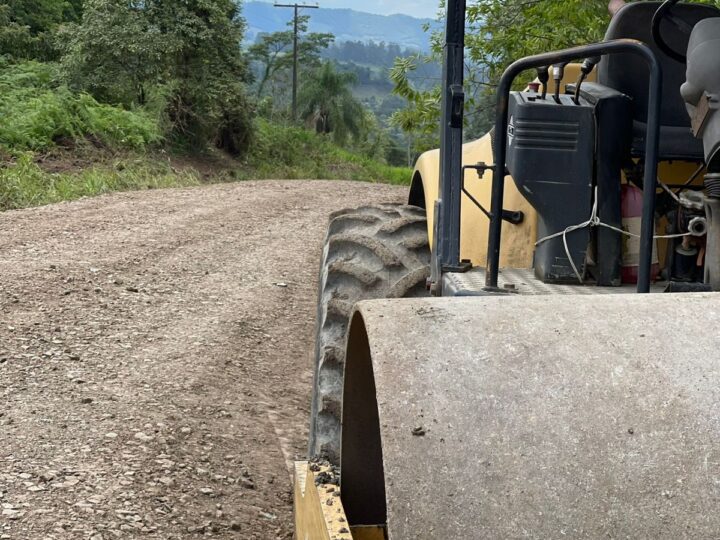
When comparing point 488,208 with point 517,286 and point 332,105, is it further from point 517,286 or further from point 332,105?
point 332,105

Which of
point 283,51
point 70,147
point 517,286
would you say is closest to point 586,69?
point 517,286

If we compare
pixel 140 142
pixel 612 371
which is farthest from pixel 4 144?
pixel 612 371

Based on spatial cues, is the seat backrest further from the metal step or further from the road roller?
the metal step

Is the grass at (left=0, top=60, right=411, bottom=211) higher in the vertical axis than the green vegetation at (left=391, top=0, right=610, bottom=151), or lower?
lower

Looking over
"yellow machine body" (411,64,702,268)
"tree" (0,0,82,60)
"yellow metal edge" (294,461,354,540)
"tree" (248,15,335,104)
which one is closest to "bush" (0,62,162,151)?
"tree" (0,0,82,60)

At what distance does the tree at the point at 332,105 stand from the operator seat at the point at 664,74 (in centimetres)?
4618

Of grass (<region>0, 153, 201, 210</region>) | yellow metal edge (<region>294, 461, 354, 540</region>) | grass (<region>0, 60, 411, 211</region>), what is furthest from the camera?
grass (<region>0, 60, 411, 211</region>)

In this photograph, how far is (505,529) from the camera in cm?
159

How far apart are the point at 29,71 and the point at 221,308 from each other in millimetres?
15544

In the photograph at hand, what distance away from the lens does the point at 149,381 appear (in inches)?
202

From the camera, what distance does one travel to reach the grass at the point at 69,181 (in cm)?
1302

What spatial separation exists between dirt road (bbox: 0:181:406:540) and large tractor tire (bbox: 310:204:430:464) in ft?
2.69

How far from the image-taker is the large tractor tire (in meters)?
3.04

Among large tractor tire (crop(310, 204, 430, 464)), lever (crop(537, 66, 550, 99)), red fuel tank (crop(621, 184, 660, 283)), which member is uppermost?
lever (crop(537, 66, 550, 99))
